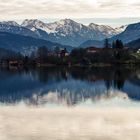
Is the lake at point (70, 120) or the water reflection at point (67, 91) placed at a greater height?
the lake at point (70, 120)

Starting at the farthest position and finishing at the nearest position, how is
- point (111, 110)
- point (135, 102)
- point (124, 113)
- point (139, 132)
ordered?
point (135, 102) < point (111, 110) < point (124, 113) < point (139, 132)

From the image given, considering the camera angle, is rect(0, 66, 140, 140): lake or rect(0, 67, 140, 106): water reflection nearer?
rect(0, 66, 140, 140): lake

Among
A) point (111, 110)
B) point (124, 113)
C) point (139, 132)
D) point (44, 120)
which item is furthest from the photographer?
point (111, 110)

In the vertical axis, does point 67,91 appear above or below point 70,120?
below

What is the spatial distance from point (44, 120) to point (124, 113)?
1001 cm

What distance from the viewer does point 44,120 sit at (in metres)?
48.7

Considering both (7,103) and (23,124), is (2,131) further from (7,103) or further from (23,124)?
(7,103)

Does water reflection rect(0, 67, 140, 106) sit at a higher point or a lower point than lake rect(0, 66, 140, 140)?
lower

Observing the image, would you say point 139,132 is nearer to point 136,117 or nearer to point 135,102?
point 136,117

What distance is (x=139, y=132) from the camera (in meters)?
40.8

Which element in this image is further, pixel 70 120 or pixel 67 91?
pixel 67 91

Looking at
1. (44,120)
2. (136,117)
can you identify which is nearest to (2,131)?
(44,120)

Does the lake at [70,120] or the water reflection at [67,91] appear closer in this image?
the lake at [70,120]

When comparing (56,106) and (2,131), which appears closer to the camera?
(2,131)
